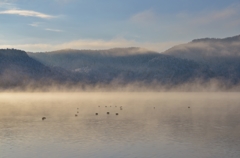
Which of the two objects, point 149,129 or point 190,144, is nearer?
point 190,144

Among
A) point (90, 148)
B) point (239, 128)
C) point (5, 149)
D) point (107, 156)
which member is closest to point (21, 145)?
point (5, 149)

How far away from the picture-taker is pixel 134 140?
200 feet

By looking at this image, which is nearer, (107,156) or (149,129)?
(107,156)

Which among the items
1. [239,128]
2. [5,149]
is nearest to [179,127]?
[239,128]

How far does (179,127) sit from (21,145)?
3405cm

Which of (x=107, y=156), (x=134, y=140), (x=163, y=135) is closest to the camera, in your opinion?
(x=107, y=156)

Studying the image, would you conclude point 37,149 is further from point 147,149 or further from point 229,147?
point 229,147

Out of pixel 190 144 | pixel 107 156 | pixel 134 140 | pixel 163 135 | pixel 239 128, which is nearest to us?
pixel 107 156

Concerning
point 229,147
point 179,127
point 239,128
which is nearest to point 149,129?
point 179,127

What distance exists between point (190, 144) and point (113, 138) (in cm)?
1339

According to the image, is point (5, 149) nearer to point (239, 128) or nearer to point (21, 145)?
point (21, 145)

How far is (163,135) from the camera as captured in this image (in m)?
66.5

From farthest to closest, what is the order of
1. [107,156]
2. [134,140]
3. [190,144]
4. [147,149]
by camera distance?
[134,140] → [190,144] → [147,149] → [107,156]

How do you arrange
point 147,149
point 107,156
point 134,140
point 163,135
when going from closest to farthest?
point 107,156
point 147,149
point 134,140
point 163,135
